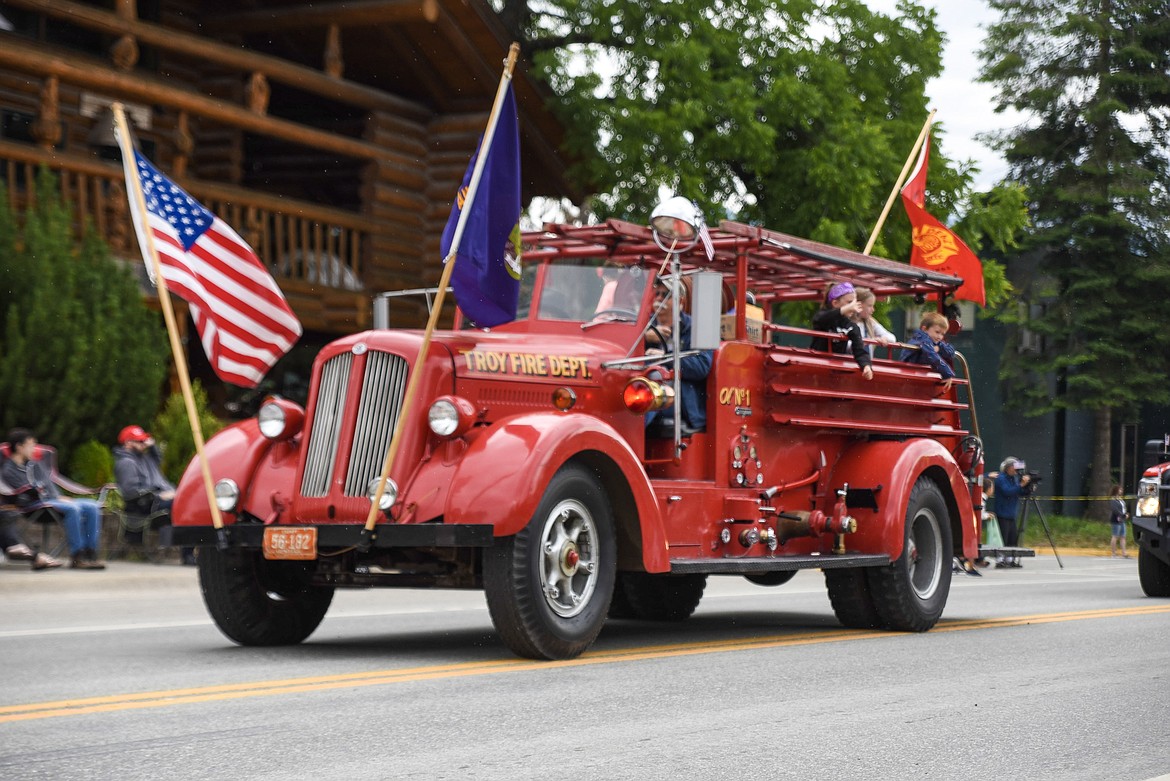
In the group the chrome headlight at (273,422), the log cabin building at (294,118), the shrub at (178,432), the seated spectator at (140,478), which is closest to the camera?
the chrome headlight at (273,422)

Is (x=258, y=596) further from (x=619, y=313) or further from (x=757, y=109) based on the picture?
(x=757, y=109)

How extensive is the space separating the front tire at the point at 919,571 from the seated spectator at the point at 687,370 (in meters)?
1.92

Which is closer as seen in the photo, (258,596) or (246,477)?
(246,477)

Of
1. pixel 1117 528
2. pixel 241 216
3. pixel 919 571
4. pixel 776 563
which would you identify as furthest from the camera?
pixel 1117 528

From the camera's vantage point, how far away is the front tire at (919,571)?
11.7 metres

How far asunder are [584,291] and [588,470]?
1866 mm

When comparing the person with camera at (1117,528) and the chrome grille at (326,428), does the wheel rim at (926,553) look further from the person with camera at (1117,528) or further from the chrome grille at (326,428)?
the person with camera at (1117,528)

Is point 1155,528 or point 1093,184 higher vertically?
point 1093,184

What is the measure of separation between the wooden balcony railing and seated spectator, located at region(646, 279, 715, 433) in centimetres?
1092

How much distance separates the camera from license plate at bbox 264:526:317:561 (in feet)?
29.0

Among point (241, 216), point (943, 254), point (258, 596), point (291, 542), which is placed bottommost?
point (258, 596)

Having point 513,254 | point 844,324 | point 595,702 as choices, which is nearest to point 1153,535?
point 844,324

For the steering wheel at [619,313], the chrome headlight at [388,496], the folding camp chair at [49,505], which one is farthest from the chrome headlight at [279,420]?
the folding camp chair at [49,505]

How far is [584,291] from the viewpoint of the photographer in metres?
10.9
